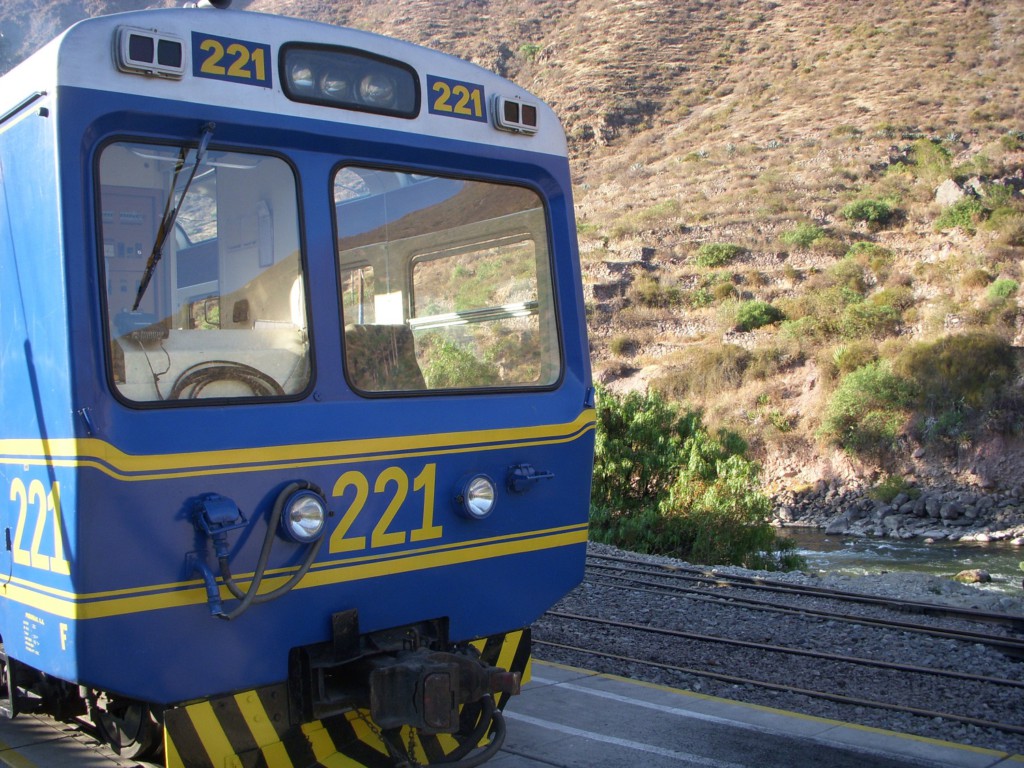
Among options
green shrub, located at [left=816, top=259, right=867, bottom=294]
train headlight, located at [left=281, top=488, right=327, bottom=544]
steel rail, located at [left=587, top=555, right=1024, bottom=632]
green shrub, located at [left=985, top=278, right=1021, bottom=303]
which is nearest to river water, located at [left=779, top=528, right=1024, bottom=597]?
steel rail, located at [left=587, top=555, right=1024, bottom=632]

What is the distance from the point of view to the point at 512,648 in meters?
5.00

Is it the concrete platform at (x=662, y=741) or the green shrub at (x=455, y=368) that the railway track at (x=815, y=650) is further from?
the green shrub at (x=455, y=368)

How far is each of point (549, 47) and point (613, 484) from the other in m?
49.9

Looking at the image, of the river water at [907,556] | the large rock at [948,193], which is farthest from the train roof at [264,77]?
the large rock at [948,193]

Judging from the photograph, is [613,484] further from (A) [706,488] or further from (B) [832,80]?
(B) [832,80]

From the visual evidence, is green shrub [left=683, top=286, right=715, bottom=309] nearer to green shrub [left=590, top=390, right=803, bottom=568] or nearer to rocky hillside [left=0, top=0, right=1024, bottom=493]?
rocky hillside [left=0, top=0, right=1024, bottom=493]

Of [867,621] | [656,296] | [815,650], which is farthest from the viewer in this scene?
[656,296]

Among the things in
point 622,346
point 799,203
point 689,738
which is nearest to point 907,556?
point 622,346

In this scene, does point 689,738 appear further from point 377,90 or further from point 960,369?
point 960,369

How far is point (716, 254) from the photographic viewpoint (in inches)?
1556

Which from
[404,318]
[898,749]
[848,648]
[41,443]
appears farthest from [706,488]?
[41,443]

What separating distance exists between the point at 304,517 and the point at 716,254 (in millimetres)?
37049

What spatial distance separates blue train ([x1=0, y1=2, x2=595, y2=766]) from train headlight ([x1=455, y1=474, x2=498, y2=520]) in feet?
0.04

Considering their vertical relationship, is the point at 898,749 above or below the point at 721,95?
below
